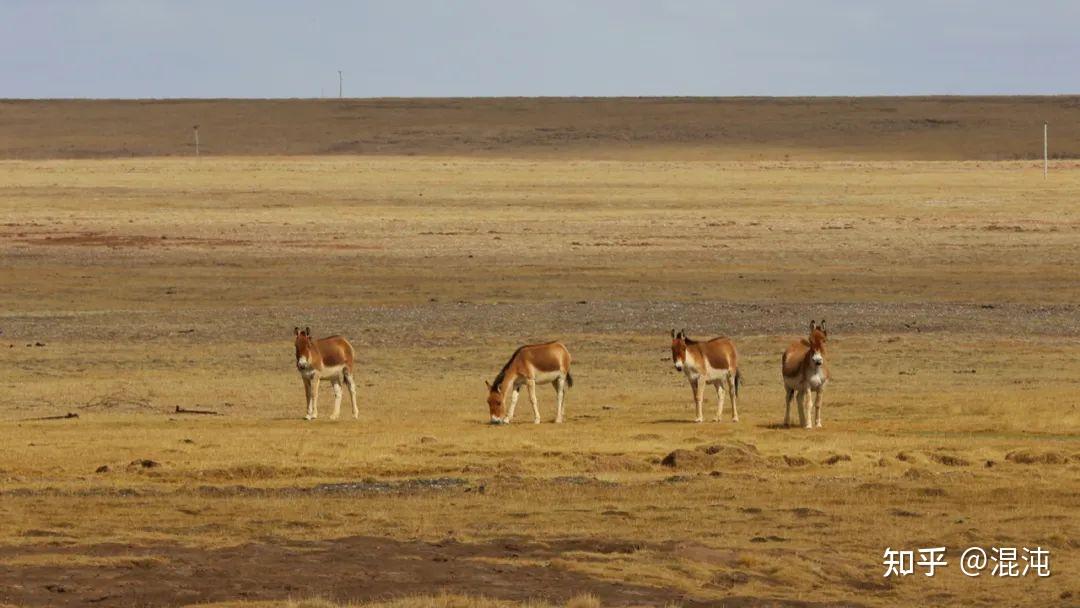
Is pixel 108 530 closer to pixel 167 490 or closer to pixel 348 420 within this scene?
A: pixel 167 490

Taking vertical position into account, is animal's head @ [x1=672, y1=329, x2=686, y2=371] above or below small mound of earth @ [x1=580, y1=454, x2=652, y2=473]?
above

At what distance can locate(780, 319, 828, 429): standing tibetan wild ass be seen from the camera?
69.2ft

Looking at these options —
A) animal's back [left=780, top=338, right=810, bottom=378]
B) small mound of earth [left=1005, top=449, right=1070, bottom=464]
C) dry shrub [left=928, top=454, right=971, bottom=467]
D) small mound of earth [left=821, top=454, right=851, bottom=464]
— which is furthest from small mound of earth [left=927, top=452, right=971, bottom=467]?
animal's back [left=780, top=338, right=810, bottom=378]

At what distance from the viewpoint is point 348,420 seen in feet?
74.1

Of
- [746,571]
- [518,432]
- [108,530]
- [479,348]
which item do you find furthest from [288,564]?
[479,348]

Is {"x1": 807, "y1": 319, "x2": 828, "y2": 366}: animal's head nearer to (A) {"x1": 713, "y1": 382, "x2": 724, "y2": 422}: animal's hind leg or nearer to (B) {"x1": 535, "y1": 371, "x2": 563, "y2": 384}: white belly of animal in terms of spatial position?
(A) {"x1": 713, "y1": 382, "x2": 724, "y2": 422}: animal's hind leg

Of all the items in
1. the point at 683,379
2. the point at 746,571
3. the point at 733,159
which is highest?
the point at 733,159

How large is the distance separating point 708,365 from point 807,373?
52.2 inches

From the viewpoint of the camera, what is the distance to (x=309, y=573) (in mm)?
13641

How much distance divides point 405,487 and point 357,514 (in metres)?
1.67

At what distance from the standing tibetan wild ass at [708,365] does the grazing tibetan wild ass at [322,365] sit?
3.95 m

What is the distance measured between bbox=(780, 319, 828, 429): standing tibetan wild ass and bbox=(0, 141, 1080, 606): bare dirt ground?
54 centimetres

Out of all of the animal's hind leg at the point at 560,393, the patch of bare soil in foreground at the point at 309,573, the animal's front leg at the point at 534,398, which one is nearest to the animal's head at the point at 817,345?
the animal's hind leg at the point at 560,393

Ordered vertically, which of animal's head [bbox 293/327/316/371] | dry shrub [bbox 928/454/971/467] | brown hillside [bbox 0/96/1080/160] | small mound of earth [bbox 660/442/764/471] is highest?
brown hillside [bbox 0/96/1080/160]
